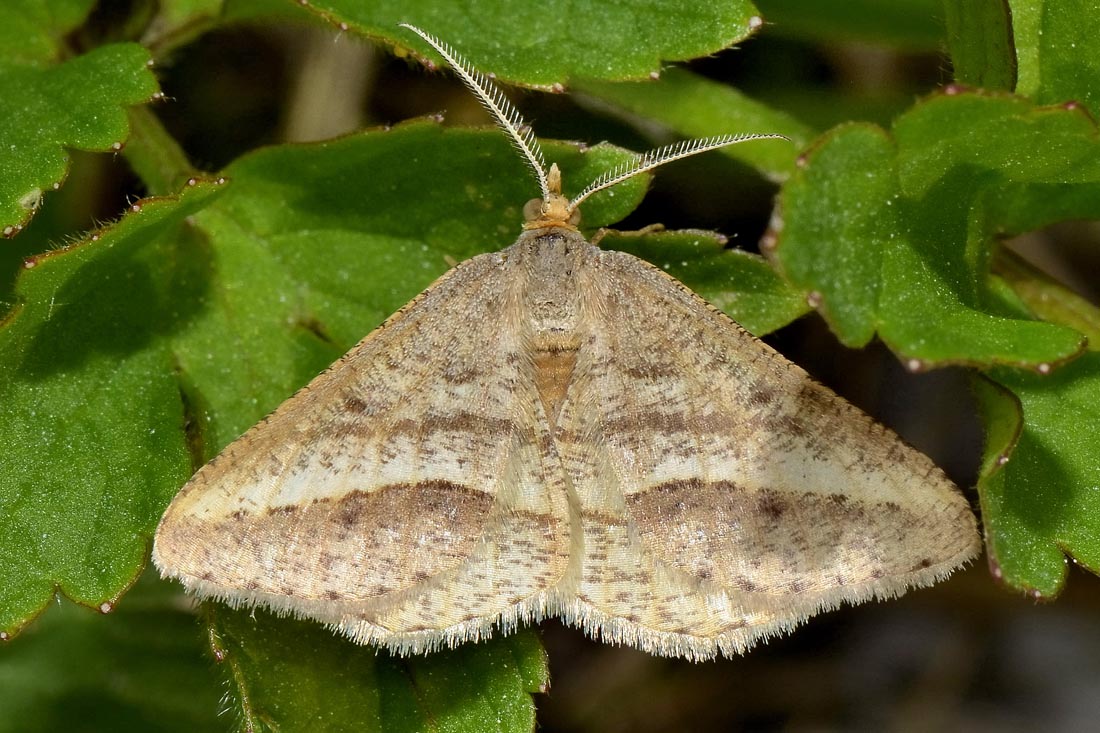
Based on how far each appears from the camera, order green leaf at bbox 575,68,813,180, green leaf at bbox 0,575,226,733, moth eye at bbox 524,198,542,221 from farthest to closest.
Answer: green leaf at bbox 0,575,226,733, green leaf at bbox 575,68,813,180, moth eye at bbox 524,198,542,221

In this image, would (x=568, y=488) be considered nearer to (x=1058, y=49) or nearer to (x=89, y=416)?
(x=89, y=416)

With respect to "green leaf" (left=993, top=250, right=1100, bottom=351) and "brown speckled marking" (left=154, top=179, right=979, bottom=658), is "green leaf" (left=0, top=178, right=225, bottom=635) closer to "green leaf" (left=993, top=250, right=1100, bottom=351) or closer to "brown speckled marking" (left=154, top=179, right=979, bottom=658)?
"brown speckled marking" (left=154, top=179, right=979, bottom=658)

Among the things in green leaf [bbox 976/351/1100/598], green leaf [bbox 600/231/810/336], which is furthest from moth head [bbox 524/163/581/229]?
green leaf [bbox 976/351/1100/598]

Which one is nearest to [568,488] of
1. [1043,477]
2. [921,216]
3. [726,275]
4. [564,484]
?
[564,484]

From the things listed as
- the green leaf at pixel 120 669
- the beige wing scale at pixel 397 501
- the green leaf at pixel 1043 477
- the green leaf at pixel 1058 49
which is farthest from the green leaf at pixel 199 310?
the green leaf at pixel 120 669

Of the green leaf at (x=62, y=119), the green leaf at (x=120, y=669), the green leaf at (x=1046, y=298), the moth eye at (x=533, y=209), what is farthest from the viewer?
the green leaf at (x=120, y=669)

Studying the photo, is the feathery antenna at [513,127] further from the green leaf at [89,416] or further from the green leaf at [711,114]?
the green leaf at [89,416]
